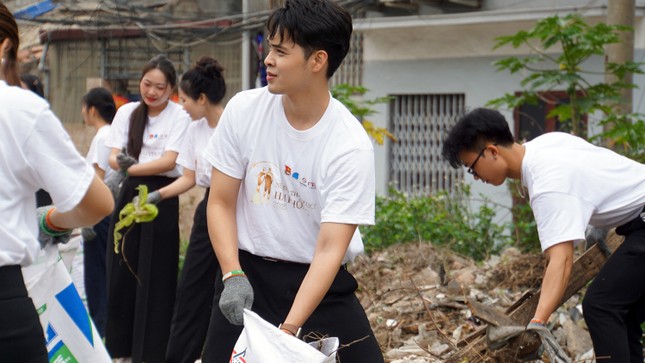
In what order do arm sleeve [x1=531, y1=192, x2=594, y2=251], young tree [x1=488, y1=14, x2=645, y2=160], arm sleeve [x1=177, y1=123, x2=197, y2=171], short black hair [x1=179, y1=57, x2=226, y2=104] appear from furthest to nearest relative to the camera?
1. young tree [x1=488, y1=14, x2=645, y2=160]
2. arm sleeve [x1=177, y1=123, x2=197, y2=171]
3. short black hair [x1=179, y1=57, x2=226, y2=104]
4. arm sleeve [x1=531, y1=192, x2=594, y2=251]

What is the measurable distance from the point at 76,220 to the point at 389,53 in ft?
41.4

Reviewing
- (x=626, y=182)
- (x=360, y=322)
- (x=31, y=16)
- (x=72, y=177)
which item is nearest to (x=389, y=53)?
(x=31, y=16)

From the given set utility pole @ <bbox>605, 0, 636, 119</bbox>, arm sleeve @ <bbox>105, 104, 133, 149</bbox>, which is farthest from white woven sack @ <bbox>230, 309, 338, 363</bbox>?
utility pole @ <bbox>605, 0, 636, 119</bbox>

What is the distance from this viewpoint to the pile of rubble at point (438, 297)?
235 inches

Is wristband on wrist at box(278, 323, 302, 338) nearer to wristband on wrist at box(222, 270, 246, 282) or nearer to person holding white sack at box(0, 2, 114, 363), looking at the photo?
wristband on wrist at box(222, 270, 246, 282)

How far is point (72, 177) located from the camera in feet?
9.00

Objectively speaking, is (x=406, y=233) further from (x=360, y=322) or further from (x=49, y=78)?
(x=49, y=78)

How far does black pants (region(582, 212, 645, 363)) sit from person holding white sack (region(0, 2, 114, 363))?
9.05 feet

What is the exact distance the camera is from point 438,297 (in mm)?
6871

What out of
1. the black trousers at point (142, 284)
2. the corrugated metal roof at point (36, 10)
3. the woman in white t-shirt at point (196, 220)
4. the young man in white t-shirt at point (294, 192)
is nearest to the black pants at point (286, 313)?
the young man in white t-shirt at point (294, 192)

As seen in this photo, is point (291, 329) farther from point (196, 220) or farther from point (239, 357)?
point (196, 220)

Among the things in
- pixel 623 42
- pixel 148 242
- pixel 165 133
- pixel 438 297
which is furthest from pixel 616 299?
pixel 623 42

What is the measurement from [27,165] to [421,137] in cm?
1247

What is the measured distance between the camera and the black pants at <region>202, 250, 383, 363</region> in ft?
12.4
